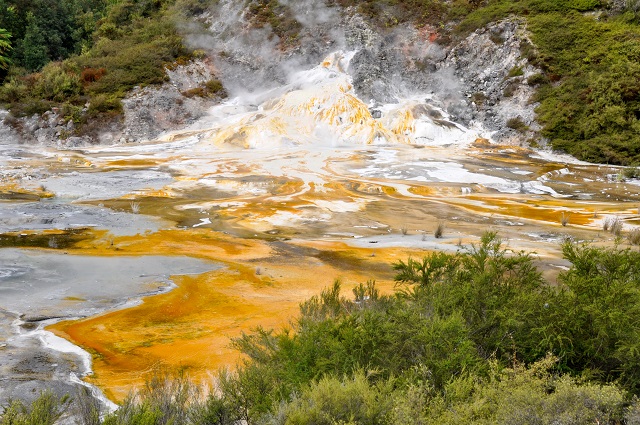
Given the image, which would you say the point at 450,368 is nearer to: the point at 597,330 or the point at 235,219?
the point at 597,330

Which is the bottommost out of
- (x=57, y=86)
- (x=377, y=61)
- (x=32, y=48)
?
(x=57, y=86)

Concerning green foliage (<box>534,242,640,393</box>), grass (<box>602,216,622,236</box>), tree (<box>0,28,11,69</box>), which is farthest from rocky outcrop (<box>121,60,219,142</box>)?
green foliage (<box>534,242,640,393</box>)

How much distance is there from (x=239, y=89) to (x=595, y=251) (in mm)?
33044

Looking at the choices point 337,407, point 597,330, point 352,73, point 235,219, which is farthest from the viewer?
point 352,73

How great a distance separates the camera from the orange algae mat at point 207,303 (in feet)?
23.7

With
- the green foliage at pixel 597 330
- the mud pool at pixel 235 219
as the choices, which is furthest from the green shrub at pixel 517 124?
the green foliage at pixel 597 330

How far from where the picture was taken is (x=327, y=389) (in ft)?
14.1

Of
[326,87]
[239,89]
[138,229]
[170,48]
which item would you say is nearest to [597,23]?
[326,87]

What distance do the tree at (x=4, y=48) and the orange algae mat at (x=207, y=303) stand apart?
110 feet

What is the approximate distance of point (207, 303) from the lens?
31.3ft

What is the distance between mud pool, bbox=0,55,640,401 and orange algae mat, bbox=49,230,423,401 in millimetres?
40

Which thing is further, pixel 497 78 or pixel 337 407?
pixel 497 78

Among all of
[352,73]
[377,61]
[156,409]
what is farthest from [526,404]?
[377,61]

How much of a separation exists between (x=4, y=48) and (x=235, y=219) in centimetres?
3635
